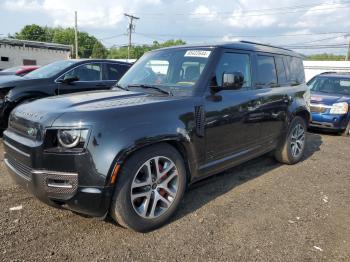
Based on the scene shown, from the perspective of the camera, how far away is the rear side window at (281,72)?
17.1 ft

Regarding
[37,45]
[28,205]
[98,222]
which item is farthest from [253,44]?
[37,45]

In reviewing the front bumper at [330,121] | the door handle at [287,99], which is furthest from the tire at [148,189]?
the front bumper at [330,121]

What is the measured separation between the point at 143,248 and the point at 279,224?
5.00ft

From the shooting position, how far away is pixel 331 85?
962 cm

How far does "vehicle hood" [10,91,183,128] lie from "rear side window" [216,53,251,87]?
0.79m

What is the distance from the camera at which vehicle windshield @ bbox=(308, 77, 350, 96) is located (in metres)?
9.34

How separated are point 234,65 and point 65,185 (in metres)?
→ 2.53

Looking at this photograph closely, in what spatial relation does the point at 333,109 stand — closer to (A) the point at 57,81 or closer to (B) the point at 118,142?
(A) the point at 57,81

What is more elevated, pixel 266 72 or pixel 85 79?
pixel 266 72

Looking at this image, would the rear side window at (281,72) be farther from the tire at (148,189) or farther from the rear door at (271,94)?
the tire at (148,189)

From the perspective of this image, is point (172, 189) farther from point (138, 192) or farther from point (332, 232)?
point (332, 232)

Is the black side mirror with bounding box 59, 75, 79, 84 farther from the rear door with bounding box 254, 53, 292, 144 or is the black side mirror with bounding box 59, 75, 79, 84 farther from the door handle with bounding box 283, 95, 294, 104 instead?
the door handle with bounding box 283, 95, 294, 104

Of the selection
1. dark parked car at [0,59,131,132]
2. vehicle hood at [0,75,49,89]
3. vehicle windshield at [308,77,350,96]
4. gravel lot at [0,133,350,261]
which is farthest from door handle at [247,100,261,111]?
vehicle windshield at [308,77,350,96]

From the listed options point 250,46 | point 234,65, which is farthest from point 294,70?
point 234,65
